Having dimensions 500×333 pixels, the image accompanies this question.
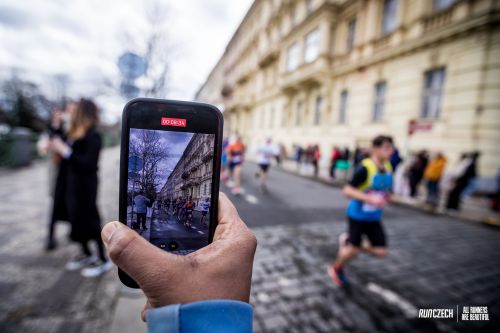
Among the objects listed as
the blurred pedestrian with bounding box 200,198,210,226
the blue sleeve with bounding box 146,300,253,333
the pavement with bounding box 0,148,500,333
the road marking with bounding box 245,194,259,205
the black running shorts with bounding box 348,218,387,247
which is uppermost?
the blurred pedestrian with bounding box 200,198,210,226

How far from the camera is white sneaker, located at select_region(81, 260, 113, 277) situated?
308 cm

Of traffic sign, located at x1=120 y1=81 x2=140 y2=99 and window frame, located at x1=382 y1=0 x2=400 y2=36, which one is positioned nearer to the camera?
traffic sign, located at x1=120 y1=81 x2=140 y2=99

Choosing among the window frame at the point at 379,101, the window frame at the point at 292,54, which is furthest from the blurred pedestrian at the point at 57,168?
the window frame at the point at 292,54

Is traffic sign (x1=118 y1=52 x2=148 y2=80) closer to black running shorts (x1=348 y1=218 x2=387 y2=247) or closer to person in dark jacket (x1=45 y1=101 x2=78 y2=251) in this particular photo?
person in dark jacket (x1=45 y1=101 x2=78 y2=251)

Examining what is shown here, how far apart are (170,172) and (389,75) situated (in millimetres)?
15140

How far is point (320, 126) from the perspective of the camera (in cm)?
1816

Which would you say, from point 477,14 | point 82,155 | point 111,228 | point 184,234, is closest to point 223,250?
point 184,234

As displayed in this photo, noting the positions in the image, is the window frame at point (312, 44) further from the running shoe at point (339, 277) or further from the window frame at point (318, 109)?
the running shoe at point (339, 277)

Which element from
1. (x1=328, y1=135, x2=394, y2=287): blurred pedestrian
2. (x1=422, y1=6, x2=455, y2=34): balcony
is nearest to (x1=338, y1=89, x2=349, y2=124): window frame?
(x1=422, y1=6, x2=455, y2=34): balcony

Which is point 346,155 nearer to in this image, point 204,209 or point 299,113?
point 299,113

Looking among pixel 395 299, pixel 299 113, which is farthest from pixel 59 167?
pixel 299 113

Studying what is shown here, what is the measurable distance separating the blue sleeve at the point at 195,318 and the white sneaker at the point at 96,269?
3027 mm

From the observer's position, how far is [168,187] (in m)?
0.81

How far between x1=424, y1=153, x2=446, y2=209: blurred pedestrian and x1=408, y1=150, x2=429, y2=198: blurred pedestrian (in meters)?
0.48
